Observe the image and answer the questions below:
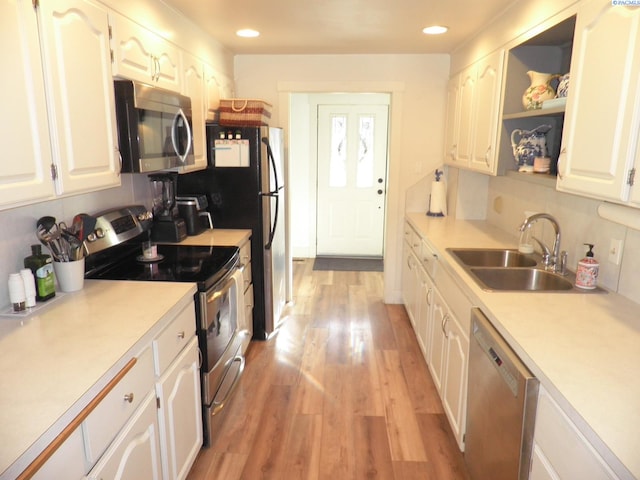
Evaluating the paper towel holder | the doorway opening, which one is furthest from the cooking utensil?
the doorway opening

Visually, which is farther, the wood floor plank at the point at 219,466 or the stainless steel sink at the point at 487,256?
the stainless steel sink at the point at 487,256

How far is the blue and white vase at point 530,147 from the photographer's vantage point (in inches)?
93.1

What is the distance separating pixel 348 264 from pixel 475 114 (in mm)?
3062

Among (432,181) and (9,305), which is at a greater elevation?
(432,181)

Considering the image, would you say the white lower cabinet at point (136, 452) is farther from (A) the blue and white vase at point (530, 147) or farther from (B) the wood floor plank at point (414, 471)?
(A) the blue and white vase at point (530, 147)

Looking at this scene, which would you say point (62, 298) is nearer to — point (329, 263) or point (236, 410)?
point (236, 410)

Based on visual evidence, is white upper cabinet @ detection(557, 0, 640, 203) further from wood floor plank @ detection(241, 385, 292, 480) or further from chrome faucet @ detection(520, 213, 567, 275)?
wood floor plank @ detection(241, 385, 292, 480)

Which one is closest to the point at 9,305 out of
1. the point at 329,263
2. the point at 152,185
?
the point at 152,185

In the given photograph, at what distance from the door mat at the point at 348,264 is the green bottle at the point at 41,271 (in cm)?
391

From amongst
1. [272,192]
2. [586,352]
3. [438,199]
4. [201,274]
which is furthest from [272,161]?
[586,352]

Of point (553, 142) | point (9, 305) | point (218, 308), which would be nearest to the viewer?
point (9, 305)

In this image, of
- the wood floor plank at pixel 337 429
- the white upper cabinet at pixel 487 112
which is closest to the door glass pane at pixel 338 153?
the white upper cabinet at pixel 487 112

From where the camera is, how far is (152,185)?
2912 millimetres

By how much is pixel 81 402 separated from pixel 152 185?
1.99 m
